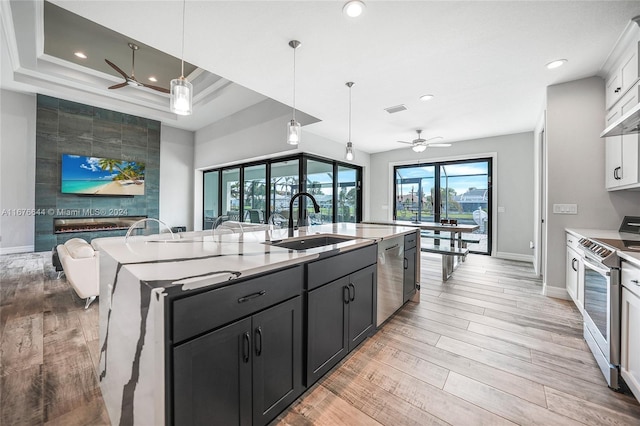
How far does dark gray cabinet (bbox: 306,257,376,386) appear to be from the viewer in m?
1.54

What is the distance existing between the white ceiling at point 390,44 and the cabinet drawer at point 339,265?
1878mm

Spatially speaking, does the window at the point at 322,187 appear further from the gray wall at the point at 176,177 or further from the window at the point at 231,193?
the gray wall at the point at 176,177

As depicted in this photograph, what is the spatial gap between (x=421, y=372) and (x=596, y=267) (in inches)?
60.0

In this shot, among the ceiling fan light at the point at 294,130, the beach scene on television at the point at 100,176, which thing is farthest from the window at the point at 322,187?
the beach scene on television at the point at 100,176

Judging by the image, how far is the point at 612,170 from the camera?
268cm

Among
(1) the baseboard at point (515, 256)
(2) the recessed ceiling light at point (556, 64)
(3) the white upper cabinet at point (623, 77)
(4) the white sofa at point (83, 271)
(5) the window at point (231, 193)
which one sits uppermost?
(2) the recessed ceiling light at point (556, 64)

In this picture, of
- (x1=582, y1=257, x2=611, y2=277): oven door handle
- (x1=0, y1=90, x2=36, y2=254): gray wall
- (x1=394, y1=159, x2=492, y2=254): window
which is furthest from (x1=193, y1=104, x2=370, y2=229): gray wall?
(x1=582, y1=257, x2=611, y2=277): oven door handle

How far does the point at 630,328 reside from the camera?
151cm

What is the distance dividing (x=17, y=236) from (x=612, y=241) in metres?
8.97

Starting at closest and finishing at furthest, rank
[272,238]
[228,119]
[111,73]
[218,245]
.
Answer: [218,245] → [272,238] → [111,73] → [228,119]

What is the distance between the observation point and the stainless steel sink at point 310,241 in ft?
6.94

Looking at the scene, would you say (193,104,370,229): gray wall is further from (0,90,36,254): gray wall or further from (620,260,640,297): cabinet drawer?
(620,260,640,297): cabinet drawer

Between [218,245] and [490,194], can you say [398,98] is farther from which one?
[490,194]

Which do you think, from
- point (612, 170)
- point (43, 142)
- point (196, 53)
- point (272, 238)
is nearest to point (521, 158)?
point (612, 170)
